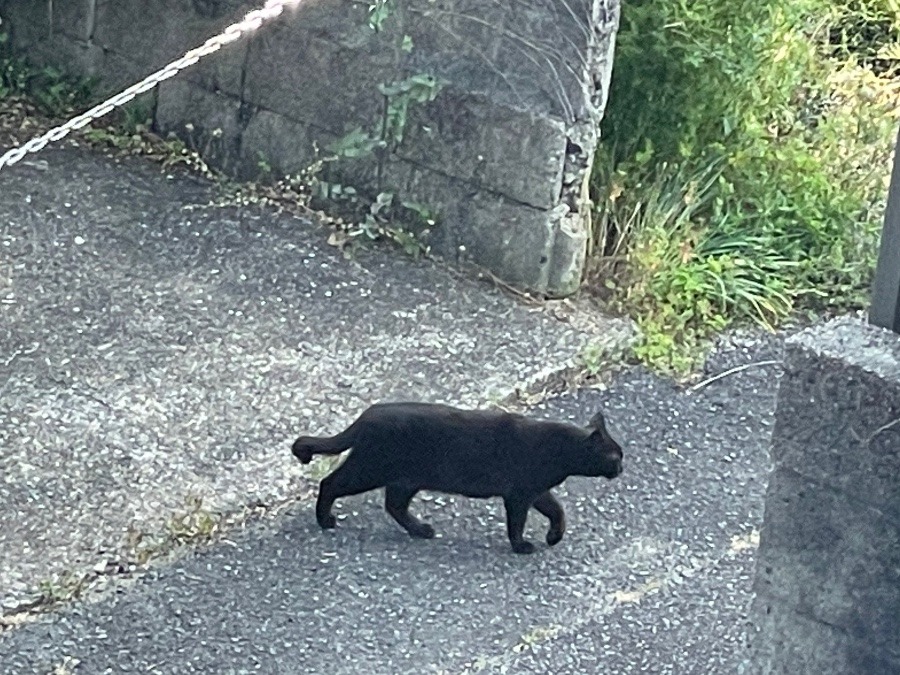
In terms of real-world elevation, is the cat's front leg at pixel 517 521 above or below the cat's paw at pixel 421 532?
above

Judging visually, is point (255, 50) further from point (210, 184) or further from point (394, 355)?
point (394, 355)

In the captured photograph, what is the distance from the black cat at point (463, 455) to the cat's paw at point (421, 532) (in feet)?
0.24

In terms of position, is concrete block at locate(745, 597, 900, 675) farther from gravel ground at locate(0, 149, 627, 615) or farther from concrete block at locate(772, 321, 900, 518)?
gravel ground at locate(0, 149, 627, 615)

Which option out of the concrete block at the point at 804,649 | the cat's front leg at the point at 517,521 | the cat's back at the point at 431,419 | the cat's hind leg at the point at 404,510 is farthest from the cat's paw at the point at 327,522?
the concrete block at the point at 804,649

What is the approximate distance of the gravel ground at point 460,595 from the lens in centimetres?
394

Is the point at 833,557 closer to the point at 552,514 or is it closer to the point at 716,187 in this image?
the point at 552,514

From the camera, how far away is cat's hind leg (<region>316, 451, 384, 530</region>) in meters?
4.30

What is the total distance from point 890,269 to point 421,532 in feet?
5.34

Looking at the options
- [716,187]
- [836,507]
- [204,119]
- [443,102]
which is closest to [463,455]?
[836,507]

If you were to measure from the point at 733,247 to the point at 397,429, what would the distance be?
1.98 meters

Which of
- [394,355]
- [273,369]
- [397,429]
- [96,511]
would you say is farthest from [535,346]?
[96,511]

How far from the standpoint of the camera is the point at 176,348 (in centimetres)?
517

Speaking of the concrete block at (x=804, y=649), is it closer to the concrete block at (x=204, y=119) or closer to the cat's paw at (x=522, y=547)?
the cat's paw at (x=522, y=547)

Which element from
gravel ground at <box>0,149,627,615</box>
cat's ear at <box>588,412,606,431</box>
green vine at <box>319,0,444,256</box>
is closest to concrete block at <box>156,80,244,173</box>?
gravel ground at <box>0,149,627,615</box>
